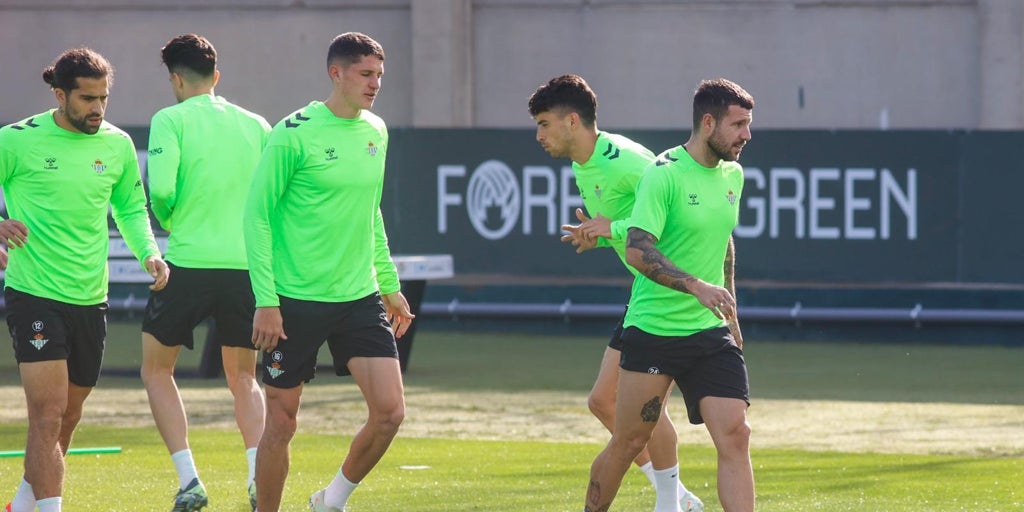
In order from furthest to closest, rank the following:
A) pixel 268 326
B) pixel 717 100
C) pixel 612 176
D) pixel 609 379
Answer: pixel 609 379 < pixel 612 176 < pixel 268 326 < pixel 717 100

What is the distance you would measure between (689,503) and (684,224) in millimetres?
1723

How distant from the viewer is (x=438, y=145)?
18.9 meters

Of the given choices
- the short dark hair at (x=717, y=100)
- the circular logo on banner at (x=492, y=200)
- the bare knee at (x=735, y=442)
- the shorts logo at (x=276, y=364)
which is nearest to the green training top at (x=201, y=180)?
the shorts logo at (x=276, y=364)

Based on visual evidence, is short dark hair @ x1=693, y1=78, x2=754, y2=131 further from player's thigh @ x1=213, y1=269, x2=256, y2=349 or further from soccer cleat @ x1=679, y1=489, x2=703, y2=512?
player's thigh @ x1=213, y1=269, x2=256, y2=349

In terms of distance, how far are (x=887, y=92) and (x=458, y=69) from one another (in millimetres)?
5888

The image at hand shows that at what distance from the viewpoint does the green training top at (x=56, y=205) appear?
24.4 feet

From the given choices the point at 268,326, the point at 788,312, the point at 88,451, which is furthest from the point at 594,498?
the point at 788,312

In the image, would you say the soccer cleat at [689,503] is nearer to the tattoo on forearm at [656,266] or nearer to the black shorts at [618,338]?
the black shorts at [618,338]

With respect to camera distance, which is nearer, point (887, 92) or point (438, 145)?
point (438, 145)

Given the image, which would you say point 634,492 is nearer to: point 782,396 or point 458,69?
Answer: point 782,396

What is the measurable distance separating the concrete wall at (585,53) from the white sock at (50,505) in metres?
18.6

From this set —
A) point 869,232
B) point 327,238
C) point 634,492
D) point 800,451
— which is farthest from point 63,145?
point 869,232

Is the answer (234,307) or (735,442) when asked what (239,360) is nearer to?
(234,307)

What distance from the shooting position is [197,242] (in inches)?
333
